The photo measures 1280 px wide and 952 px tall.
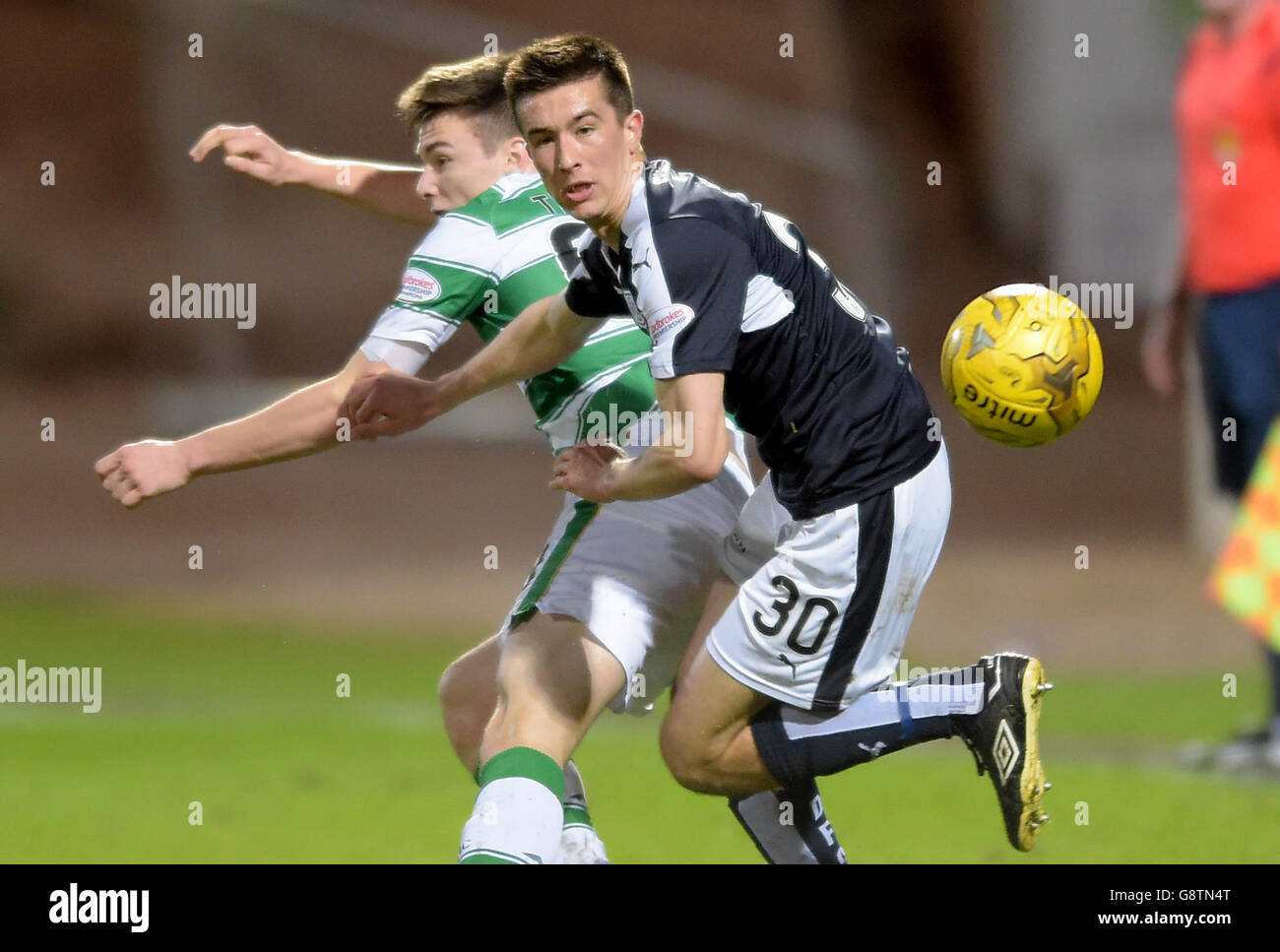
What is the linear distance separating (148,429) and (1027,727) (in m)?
16.1

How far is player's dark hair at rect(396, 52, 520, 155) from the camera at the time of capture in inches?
177

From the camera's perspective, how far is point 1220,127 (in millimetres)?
6715

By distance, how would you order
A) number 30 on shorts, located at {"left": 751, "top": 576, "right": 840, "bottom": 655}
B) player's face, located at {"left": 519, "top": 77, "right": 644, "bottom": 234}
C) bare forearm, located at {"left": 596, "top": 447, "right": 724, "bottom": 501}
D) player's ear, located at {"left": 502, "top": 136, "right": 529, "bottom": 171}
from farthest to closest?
player's ear, located at {"left": 502, "top": 136, "right": 529, "bottom": 171} → number 30 on shorts, located at {"left": 751, "top": 576, "right": 840, "bottom": 655} → player's face, located at {"left": 519, "top": 77, "right": 644, "bottom": 234} → bare forearm, located at {"left": 596, "top": 447, "right": 724, "bottom": 501}

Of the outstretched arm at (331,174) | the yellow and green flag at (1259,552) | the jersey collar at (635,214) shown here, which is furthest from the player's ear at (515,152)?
the yellow and green flag at (1259,552)

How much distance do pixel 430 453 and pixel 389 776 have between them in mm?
12164

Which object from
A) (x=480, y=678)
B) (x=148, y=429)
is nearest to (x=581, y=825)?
(x=480, y=678)

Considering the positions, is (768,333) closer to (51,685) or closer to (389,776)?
(389,776)

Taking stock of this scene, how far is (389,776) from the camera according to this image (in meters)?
7.13

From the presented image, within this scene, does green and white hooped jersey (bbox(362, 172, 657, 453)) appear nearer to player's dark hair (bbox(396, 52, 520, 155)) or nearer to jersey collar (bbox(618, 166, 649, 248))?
player's dark hair (bbox(396, 52, 520, 155))

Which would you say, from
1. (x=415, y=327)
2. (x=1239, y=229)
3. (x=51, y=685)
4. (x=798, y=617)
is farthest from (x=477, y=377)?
(x=51, y=685)

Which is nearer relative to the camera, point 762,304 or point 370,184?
point 762,304

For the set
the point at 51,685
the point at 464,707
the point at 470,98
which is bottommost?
the point at 51,685

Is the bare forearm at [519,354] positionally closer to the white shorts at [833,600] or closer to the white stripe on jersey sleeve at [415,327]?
the white stripe on jersey sleeve at [415,327]

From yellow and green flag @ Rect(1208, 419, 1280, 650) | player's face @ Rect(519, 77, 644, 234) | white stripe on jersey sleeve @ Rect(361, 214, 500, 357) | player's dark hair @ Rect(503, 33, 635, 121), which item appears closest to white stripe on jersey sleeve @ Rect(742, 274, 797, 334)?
player's face @ Rect(519, 77, 644, 234)
